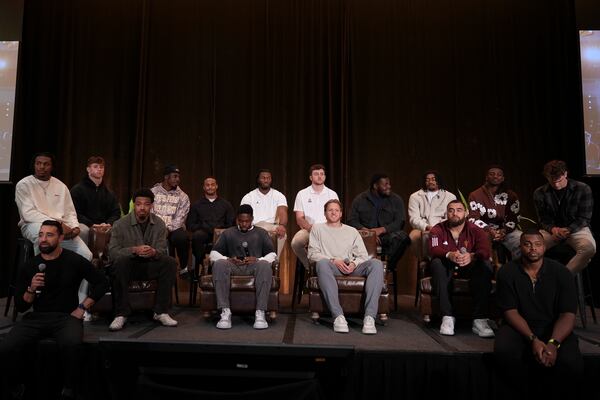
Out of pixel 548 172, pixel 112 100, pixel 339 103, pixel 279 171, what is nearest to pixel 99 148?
pixel 112 100

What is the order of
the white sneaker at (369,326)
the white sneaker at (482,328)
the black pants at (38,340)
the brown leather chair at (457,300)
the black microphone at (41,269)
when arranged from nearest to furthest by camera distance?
the black pants at (38,340), the black microphone at (41,269), the white sneaker at (482,328), the white sneaker at (369,326), the brown leather chair at (457,300)

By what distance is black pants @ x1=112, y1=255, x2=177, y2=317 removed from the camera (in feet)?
13.0

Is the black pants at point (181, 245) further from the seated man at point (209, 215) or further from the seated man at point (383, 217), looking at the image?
the seated man at point (383, 217)

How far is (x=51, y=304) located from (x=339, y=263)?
2258 mm

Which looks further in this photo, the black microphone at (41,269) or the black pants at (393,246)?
the black pants at (393,246)

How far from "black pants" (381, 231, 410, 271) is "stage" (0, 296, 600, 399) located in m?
0.52

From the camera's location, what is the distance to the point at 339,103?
6.50m

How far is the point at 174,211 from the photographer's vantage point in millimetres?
5391

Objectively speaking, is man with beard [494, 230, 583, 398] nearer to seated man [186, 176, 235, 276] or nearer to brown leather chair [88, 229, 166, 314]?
brown leather chair [88, 229, 166, 314]

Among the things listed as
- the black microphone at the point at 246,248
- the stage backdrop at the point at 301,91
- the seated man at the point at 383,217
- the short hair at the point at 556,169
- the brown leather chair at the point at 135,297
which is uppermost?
the stage backdrop at the point at 301,91

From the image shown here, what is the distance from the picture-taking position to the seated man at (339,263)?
3934 mm

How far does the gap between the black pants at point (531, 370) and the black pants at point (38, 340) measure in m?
2.73

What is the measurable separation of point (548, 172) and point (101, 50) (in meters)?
5.93

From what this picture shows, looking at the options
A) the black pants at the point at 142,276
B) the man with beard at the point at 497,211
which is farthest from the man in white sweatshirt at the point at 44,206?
the man with beard at the point at 497,211
